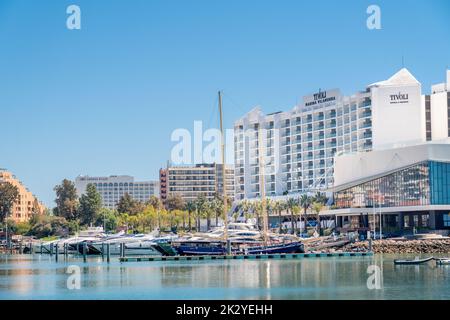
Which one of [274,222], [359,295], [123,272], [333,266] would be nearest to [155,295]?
[359,295]

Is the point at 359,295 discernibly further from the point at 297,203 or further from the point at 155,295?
the point at 297,203

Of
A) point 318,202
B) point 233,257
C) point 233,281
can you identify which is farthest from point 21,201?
point 233,281

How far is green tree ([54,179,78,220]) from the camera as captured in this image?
5896 inches

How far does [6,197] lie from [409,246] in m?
73.4

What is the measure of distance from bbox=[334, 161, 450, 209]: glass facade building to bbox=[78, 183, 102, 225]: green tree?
4977cm

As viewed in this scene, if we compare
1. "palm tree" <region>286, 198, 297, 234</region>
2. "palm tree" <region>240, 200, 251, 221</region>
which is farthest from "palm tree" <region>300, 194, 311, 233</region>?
"palm tree" <region>240, 200, 251, 221</region>

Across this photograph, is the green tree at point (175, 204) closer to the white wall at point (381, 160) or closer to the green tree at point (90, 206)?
the green tree at point (90, 206)

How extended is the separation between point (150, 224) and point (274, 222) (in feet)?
65.1

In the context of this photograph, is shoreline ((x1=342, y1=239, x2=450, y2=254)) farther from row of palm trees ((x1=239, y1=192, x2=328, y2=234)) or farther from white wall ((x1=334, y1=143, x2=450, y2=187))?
row of palm trees ((x1=239, y1=192, x2=328, y2=234))

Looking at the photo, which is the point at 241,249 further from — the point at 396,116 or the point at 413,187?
the point at 396,116

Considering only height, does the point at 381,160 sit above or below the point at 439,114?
below

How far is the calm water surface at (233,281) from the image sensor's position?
47594 mm

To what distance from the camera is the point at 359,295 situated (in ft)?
151

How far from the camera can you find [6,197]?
145125 mm
